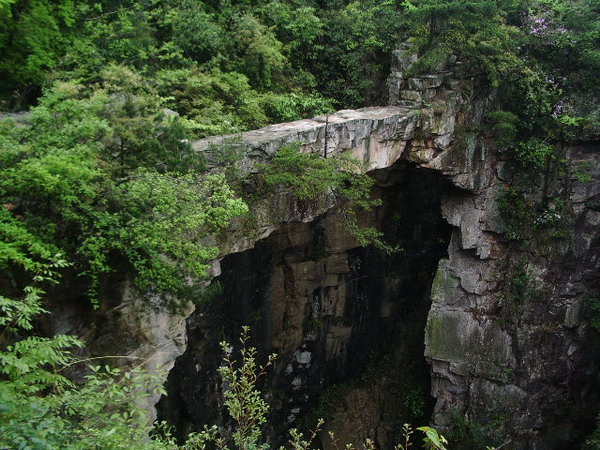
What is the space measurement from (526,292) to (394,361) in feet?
16.9

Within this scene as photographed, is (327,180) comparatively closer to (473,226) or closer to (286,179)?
(286,179)

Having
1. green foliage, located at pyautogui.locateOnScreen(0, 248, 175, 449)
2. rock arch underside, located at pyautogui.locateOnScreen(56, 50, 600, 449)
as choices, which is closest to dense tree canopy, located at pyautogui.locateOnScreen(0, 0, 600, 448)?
green foliage, located at pyautogui.locateOnScreen(0, 248, 175, 449)

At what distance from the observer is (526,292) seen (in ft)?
45.0

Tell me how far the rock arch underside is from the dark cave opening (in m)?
0.04

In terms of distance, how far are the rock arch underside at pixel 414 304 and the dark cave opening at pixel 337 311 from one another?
4 centimetres

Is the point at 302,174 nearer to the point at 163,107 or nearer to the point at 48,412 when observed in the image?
the point at 163,107

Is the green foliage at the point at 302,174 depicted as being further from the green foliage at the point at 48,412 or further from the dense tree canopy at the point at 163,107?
the green foliage at the point at 48,412

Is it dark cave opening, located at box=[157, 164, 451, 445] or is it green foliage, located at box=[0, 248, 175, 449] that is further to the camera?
dark cave opening, located at box=[157, 164, 451, 445]

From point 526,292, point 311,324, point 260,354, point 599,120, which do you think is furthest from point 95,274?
point 599,120

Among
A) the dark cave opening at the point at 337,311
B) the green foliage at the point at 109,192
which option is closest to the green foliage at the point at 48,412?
the green foliage at the point at 109,192

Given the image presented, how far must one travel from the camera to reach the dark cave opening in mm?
12391

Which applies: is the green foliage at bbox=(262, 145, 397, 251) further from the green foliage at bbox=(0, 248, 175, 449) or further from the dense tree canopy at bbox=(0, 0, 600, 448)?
the green foliage at bbox=(0, 248, 175, 449)

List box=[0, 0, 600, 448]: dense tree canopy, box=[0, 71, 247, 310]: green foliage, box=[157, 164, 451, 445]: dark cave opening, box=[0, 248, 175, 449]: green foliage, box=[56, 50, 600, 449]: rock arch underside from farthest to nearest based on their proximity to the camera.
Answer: box=[157, 164, 451, 445]: dark cave opening → box=[56, 50, 600, 449]: rock arch underside → box=[0, 71, 247, 310]: green foliage → box=[0, 0, 600, 448]: dense tree canopy → box=[0, 248, 175, 449]: green foliage

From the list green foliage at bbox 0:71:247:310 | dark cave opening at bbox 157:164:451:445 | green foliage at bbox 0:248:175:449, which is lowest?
dark cave opening at bbox 157:164:451:445
